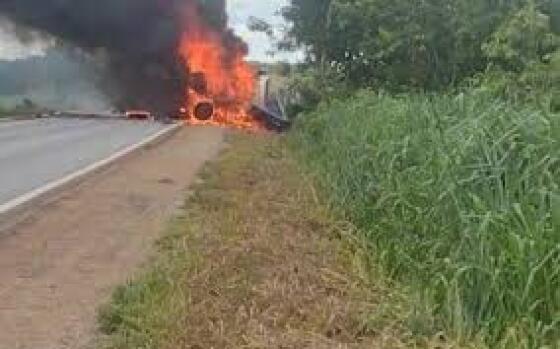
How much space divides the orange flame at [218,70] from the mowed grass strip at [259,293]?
3031cm

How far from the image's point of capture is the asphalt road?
13.7 meters

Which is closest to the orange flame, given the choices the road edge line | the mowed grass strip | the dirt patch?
the road edge line

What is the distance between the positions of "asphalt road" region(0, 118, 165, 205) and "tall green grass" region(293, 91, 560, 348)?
4.50 metres

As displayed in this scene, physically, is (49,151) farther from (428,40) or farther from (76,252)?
(76,252)

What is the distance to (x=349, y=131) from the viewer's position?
533 inches

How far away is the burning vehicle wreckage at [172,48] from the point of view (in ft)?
130

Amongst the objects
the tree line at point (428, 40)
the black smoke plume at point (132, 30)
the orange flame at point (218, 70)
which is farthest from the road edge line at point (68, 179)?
the black smoke plume at point (132, 30)

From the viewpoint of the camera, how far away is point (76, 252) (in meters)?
8.40

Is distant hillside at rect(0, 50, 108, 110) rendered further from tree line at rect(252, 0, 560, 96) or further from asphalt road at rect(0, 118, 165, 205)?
tree line at rect(252, 0, 560, 96)

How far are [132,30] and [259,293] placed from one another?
35089mm

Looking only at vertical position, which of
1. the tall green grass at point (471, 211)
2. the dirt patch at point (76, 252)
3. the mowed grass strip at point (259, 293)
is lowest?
the dirt patch at point (76, 252)

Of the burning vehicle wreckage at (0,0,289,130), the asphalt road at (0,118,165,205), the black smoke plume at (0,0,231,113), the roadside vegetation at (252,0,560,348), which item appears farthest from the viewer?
the burning vehicle wreckage at (0,0,289,130)

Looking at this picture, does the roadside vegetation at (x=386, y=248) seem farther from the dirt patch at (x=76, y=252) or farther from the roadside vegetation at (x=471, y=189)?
the dirt patch at (x=76, y=252)

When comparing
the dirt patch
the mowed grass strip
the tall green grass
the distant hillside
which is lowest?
the distant hillside
